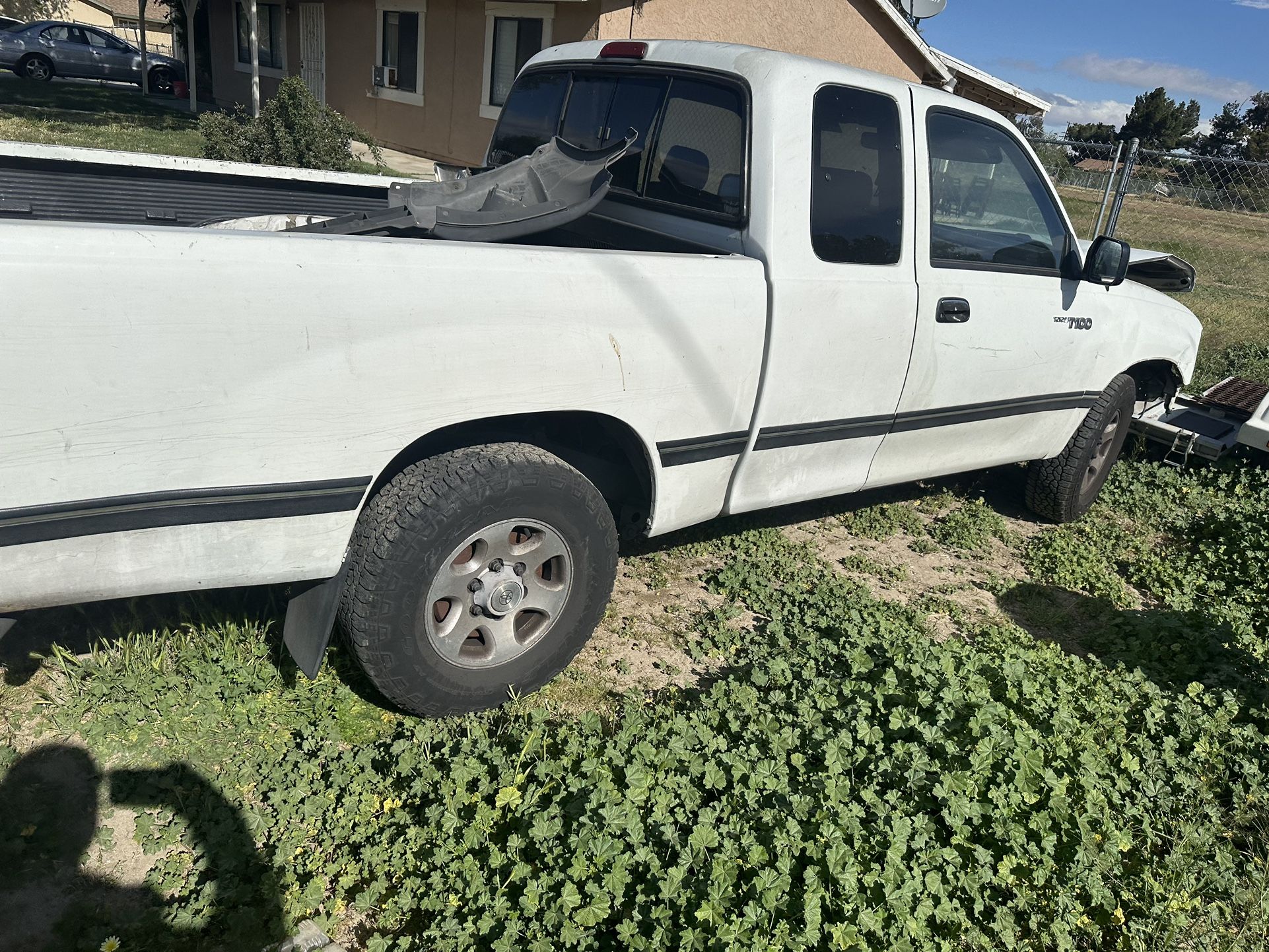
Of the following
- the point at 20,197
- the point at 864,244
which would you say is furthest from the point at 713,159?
the point at 20,197

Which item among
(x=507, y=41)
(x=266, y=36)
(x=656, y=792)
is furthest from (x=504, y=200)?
(x=266, y=36)

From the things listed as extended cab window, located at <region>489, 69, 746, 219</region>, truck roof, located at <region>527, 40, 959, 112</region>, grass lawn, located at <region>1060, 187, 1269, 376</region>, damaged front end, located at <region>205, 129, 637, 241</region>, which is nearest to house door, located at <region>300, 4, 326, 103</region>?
grass lawn, located at <region>1060, 187, 1269, 376</region>

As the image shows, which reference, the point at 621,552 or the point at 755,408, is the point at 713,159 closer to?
the point at 755,408

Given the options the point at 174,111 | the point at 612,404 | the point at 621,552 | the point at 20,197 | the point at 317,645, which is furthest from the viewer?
the point at 174,111

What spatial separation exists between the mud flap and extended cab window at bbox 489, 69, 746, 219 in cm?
192

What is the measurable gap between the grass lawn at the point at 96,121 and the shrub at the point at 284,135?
174 cm

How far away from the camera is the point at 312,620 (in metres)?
2.81

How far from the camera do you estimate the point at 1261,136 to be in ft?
129

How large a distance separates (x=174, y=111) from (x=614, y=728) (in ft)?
74.1

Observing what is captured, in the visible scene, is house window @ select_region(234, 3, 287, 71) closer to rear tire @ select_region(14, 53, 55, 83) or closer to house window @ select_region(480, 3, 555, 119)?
rear tire @ select_region(14, 53, 55, 83)

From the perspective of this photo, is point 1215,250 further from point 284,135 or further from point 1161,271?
point 284,135

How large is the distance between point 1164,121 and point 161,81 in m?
41.2

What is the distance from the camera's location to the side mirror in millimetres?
4434

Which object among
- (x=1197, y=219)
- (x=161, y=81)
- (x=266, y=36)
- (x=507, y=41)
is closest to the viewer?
(x=1197, y=219)
